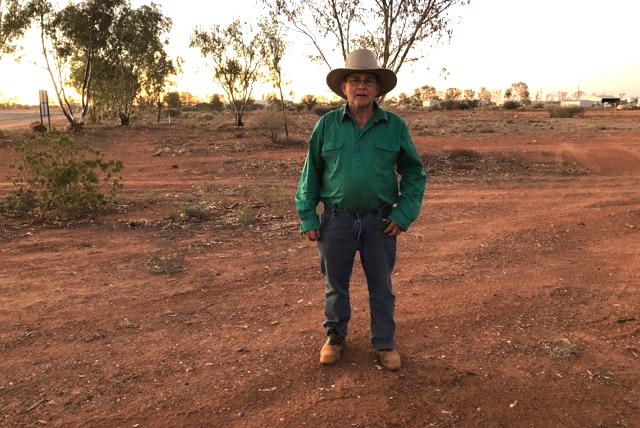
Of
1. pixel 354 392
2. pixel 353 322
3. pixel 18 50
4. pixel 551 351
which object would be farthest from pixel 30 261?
→ pixel 18 50

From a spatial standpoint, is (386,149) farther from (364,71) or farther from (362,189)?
(364,71)

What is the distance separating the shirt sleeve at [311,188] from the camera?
3.22 m

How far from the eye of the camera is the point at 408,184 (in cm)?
323

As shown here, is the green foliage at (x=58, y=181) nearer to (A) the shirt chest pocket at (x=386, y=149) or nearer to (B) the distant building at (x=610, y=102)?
(A) the shirt chest pocket at (x=386, y=149)

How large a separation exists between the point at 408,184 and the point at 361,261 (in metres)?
0.56

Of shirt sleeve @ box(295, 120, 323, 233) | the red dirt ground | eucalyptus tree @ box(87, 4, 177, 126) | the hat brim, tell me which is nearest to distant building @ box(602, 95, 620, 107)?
eucalyptus tree @ box(87, 4, 177, 126)

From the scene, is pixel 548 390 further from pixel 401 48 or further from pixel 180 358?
pixel 401 48

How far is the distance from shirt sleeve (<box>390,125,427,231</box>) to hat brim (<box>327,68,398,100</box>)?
31cm

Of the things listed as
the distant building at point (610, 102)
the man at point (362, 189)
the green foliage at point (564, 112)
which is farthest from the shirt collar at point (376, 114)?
the distant building at point (610, 102)

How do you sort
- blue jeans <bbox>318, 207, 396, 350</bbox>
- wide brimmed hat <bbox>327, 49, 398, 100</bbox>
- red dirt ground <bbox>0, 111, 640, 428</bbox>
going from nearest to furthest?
red dirt ground <bbox>0, 111, 640, 428</bbox>
wide brimmed hat <bbox>327, 49, 398, 100</bbox>
blue jeans <bbox>318, 207, 396, 350</bbox>

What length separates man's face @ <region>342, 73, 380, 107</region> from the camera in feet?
10.1

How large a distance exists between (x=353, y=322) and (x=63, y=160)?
5.55 m

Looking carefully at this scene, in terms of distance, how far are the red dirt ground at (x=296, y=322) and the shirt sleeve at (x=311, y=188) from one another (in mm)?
911

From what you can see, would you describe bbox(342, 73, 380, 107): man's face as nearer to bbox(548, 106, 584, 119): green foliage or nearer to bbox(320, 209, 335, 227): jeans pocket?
bbox(320, 209, 335, 227): jeans pocket
